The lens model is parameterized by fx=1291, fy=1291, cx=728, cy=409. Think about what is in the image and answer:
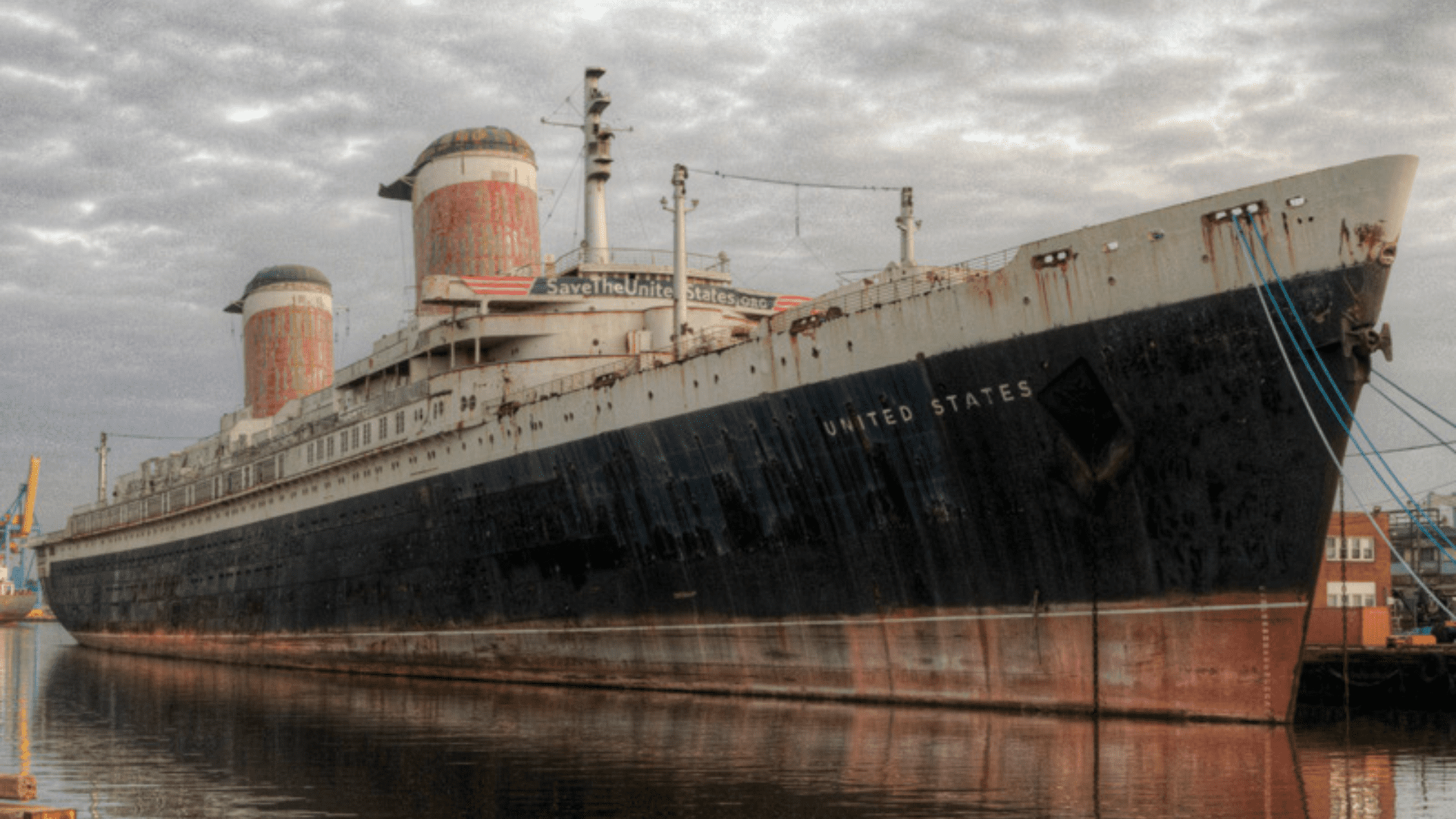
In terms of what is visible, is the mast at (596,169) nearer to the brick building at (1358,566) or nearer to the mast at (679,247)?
the mast at (679,247)

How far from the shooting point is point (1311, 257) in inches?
651

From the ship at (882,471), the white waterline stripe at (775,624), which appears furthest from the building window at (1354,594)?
the white waterline stripe at (775,624)

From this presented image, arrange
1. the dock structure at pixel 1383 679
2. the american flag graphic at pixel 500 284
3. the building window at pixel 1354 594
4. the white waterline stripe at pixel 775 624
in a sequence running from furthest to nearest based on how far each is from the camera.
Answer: the building window at pixel 1354 594, the american flag graphic at pixel 500 284, the dock structure at pixel 1383 679, the white waterline stripe at pixel 775 624

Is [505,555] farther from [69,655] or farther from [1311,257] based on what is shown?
[69,655]

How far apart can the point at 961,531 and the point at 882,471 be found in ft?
5.23

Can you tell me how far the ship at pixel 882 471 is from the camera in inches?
662

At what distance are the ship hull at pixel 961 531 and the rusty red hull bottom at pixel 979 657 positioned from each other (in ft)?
0.11

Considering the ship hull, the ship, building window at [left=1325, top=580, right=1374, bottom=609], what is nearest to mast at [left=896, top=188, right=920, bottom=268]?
the ship

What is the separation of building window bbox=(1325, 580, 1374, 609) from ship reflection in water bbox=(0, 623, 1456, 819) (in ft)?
50.1

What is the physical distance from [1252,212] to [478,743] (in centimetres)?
1236

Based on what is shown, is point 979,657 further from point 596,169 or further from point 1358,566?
point 1358,566

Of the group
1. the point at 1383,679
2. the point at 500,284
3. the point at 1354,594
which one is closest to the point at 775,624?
the point at 1383,679

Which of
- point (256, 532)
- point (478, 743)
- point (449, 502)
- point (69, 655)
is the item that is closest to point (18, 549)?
point (69, 655)

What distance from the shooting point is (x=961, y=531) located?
19.2 m
